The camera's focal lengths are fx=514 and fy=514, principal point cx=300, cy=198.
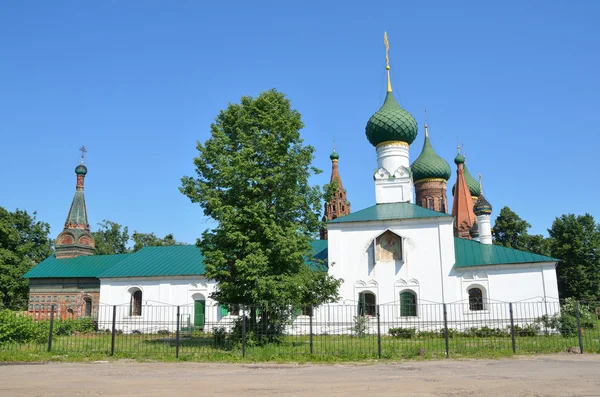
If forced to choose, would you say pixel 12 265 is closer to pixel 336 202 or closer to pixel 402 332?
pixel 336 202

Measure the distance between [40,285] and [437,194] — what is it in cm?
2655

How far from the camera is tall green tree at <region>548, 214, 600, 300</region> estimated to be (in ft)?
125

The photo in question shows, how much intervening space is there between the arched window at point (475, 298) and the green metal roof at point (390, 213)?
3.48 m

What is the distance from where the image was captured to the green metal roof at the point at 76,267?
1206 inches

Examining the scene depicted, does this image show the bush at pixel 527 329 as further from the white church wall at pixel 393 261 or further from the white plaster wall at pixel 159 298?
the white plaster wall at pixel 159 298

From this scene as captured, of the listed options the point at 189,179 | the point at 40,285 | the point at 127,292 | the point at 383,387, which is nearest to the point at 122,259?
the point at 127,292

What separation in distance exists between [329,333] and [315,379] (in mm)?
9515

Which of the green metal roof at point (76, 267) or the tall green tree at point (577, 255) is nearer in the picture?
the green metal roof at point (76, 267)

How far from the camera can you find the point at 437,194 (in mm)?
36438

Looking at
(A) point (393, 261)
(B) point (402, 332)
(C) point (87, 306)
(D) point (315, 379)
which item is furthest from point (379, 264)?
(C) point (87, 306)

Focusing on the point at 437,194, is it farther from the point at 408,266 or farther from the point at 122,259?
the point at 122,259

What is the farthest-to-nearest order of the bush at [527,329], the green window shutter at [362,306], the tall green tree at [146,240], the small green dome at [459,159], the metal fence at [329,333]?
the tall green tree at [146,240], the small green dome at [459,159], the green window shutter at [362,306], the bush at [527,329], the metal fence at [329,333]

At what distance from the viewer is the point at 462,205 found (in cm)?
3959

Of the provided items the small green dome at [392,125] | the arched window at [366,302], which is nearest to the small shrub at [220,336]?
the arched window at [366,302]
